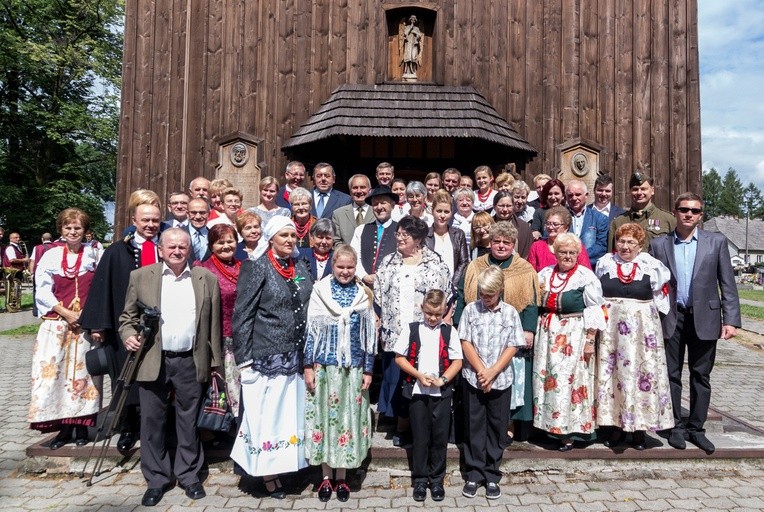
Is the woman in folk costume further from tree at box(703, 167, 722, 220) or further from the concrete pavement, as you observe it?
tree at box(703, 167, 722, 220)

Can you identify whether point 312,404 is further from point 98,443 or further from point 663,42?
point 663,42

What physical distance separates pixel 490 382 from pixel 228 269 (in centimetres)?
211

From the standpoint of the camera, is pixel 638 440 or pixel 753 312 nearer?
pixel 638 440

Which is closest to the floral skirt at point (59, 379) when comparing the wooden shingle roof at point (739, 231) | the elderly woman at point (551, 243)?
the elderly woman at point (551, 243)

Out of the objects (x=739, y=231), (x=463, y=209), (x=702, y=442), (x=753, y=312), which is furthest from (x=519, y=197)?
(x=739, y=231)

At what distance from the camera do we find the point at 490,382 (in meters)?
3.66

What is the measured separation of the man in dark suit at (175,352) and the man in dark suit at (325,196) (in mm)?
2270

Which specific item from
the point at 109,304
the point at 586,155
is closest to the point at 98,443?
the point at 109,304

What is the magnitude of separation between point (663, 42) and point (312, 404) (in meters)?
9.00

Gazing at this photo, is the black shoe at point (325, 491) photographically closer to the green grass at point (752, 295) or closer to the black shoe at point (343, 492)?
the black shoe at point (343, 492)

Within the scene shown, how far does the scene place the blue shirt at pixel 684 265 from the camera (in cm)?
436

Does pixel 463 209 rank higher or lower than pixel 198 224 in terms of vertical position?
higher

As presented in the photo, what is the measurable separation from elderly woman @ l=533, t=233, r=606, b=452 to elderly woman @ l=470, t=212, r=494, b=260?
59cm

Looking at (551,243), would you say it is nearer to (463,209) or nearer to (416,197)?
(463,209)
